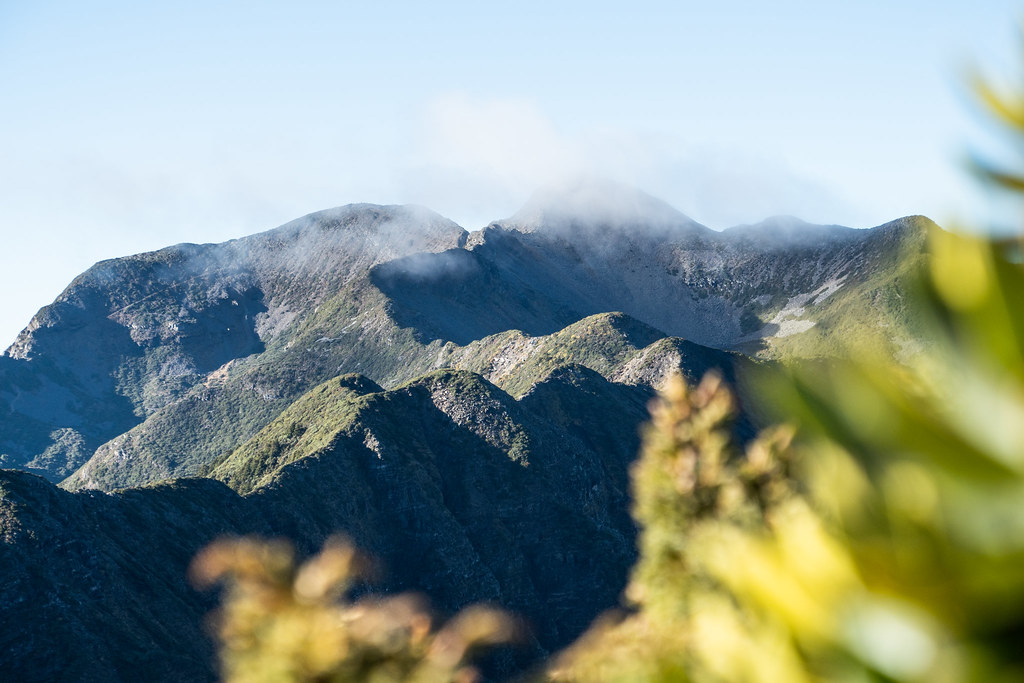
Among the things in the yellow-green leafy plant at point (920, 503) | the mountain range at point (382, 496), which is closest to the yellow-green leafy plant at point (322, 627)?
the yellow-green leafy plant at point (920, 503)

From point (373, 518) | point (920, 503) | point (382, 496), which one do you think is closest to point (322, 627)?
point (920, 503)

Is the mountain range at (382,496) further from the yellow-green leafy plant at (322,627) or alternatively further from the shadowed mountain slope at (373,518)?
the yellow-green leafy plant at (322,627)

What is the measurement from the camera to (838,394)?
4.49ft

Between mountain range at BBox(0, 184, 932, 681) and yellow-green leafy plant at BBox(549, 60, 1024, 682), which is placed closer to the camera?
yellow-green leafy plant at BBox(549, 60, 1024, 682)

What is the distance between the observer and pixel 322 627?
3695 millimetres

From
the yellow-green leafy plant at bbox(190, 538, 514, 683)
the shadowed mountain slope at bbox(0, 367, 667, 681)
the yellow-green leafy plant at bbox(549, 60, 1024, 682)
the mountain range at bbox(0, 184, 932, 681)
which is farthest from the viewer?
the mountain range at bbox(0, 184, 932, 681)

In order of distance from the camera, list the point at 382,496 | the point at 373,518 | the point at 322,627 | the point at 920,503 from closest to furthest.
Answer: the point at 920,503
the point at 322,627
the point at 373,518
the point at 382,496

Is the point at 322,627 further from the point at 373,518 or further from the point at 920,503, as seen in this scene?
the point at 373,518

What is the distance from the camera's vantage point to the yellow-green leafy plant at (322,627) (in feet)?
11.3

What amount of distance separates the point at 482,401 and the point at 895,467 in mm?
94545

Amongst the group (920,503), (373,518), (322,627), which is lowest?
(373,518)

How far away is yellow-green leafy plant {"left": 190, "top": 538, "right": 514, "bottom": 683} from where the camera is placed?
11.3 feet

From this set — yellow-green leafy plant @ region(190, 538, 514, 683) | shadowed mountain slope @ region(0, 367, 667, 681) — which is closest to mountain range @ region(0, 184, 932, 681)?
shadowed mountain slope @ region(0, 367, 667, 681)

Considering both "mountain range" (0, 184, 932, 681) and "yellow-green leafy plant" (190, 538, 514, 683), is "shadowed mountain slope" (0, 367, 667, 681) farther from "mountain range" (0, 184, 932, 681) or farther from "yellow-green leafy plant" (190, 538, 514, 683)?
"yellow-green leafy plant" (190, 538, 514, 683)
